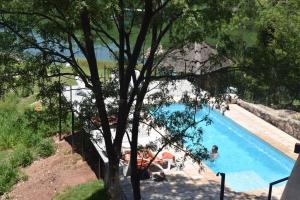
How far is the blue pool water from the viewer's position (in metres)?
15.7

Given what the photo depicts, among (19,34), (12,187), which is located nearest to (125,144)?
(12,187)

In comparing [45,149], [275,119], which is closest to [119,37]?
[45,149]

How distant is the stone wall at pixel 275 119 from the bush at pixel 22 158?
9.15 metres

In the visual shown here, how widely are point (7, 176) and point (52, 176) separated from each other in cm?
143

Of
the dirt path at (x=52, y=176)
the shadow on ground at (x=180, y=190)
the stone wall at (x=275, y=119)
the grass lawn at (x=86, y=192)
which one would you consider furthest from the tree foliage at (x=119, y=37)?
the stone wall at (x=275, y=119)

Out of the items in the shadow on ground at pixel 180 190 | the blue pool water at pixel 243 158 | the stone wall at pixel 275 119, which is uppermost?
the stone wall at pixel 275 119

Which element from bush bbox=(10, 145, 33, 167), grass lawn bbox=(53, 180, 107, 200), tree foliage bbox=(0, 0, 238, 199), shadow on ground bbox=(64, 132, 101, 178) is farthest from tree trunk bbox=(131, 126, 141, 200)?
bush bbox=(10, 145, 33, 167)

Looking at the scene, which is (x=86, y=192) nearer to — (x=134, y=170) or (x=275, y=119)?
(x=134, y=170)

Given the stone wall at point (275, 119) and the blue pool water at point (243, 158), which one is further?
the stone wall at point (275, 119)

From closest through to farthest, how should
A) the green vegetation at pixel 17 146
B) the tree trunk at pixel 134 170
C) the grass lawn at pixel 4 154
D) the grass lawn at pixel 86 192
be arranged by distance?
the tree trunk at pixel 134 170 → the grass lawn at pixel 86 192 → the green vegetation at pixel 17 146 → the grass lawn at pixel 4 154

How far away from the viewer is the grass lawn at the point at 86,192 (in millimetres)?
12016

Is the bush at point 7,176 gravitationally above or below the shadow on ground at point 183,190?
below

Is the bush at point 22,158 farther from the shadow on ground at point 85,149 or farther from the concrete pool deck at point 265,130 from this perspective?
the concrete pool deck at point 265,130

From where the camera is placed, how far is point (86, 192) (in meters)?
12.3
